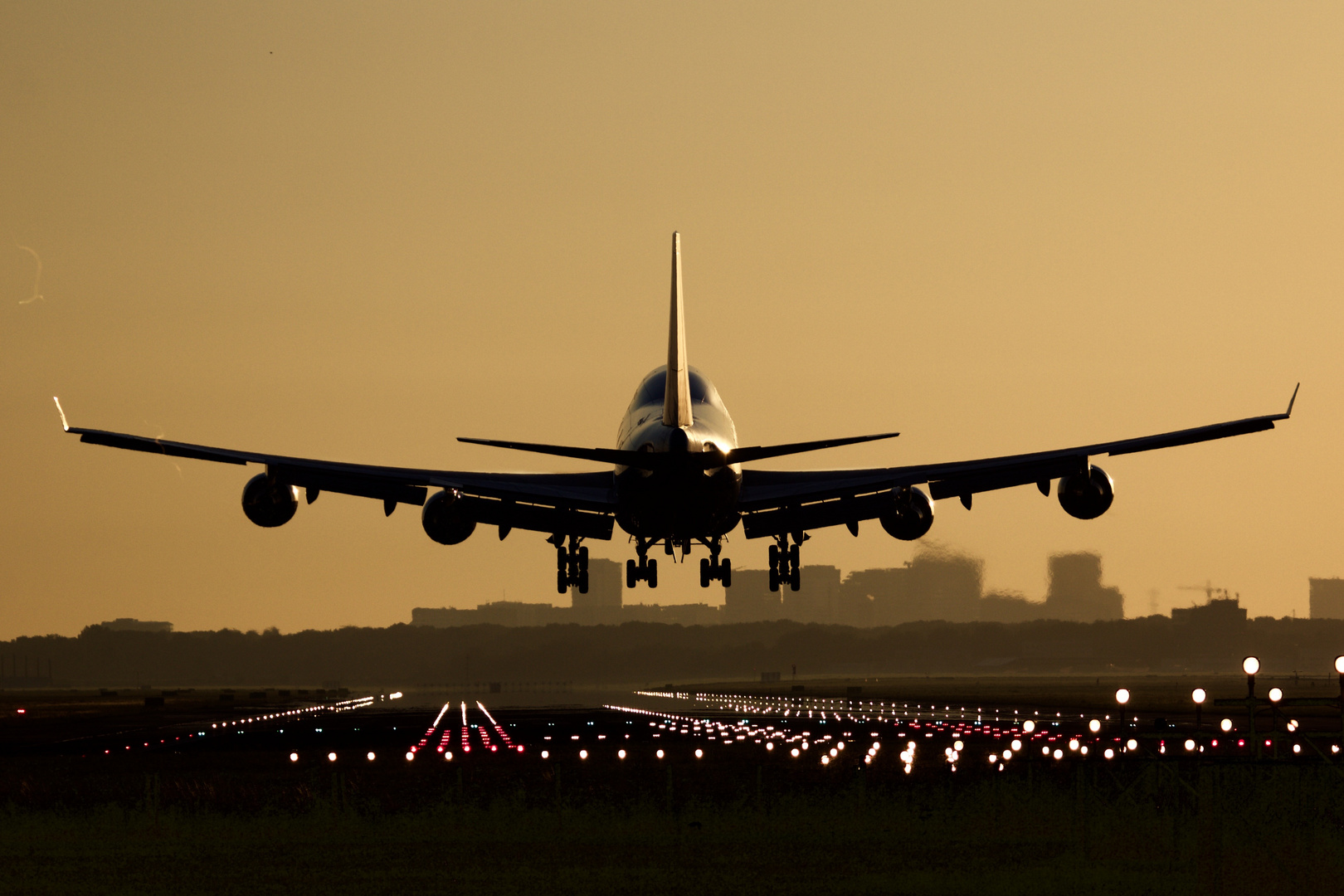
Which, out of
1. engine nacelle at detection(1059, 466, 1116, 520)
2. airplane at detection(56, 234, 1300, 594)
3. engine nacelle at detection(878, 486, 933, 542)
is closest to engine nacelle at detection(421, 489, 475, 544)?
airplane at detection(56, 234, 1300, 594)

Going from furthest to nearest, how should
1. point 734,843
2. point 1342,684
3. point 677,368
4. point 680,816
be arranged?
point 677,368
point 680,816
point 734,843
point 1342,684

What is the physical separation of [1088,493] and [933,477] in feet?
16.2

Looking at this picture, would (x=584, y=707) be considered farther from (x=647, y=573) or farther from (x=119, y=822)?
(x=119, y=822)

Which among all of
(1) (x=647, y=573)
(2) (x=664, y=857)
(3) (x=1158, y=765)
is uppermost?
(1) (x=647, y=573)

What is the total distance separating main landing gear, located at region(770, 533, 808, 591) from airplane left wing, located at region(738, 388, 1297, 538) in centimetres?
272

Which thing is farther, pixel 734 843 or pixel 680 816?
pixel 680 816

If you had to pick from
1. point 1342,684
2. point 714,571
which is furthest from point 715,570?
point 1342,684

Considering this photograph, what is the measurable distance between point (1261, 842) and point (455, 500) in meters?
25.2

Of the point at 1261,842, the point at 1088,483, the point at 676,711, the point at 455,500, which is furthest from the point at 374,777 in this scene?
the point at 676,711

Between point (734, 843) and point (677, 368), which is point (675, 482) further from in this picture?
point (734, 843)

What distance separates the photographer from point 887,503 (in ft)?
172

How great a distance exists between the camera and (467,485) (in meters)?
48.2

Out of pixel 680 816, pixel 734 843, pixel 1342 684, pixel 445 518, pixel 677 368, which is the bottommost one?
pixel 734 843

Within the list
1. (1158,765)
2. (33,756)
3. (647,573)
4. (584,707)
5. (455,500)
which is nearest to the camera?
(1158,765)
